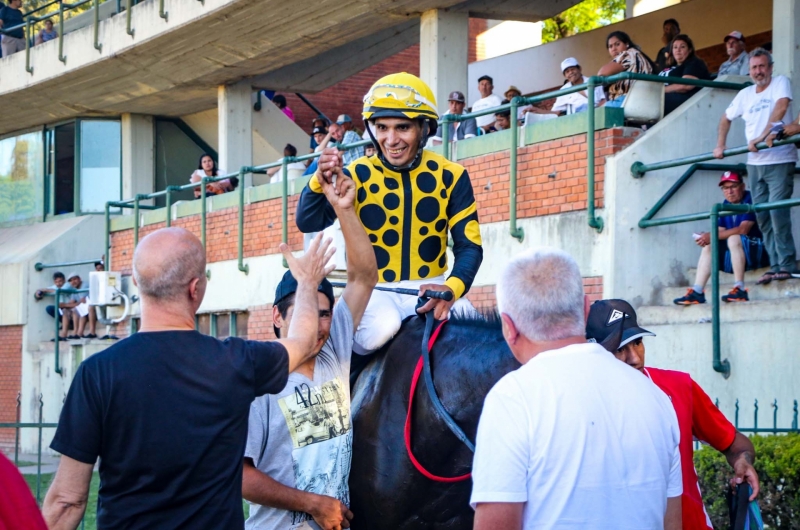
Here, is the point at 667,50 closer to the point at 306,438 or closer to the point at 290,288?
the point at 290,288

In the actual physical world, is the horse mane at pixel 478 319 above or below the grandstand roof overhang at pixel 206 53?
below

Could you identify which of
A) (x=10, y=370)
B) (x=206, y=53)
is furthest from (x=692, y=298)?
(x=10, y=370)

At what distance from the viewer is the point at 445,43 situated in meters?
15.3

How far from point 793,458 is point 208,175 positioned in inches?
557

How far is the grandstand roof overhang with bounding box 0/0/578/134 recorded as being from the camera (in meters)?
16.0

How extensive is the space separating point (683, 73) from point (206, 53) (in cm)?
986

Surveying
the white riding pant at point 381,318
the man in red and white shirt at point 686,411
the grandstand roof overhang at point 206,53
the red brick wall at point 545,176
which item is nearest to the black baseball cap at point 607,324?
the man in red and white shirt at point 686,411

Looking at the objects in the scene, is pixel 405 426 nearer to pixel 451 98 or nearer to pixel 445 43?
pixel 451 98

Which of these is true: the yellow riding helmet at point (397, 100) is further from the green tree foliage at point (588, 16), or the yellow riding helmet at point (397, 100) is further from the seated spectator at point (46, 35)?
the green tree foliage at point (588, 16)

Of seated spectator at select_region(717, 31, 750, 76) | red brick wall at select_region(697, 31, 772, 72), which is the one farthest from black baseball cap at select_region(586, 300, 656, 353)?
red brick wall at select_region(697, 31, 772, 72)

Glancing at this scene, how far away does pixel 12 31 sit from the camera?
22.9 meters

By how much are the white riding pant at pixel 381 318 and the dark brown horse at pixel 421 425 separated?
0.07 meters

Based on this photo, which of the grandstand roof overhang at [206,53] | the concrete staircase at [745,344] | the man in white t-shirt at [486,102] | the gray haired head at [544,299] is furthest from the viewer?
the grandstand roof overhang at [206,53]

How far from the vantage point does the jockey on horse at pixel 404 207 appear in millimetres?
4699
